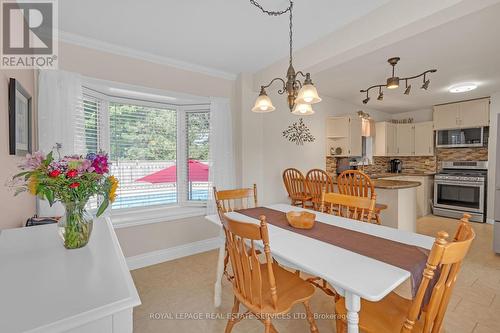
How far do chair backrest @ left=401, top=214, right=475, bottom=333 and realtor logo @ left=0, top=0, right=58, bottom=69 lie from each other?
8.11 feet

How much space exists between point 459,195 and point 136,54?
596 cm

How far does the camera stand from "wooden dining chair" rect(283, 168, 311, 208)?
3.28 metres

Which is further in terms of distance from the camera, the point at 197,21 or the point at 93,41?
the point at 93,41

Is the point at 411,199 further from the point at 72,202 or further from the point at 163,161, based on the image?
the point at 72,202

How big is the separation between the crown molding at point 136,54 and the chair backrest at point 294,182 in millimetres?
1592

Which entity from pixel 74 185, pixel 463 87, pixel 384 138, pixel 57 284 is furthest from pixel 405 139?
pixel 57 284

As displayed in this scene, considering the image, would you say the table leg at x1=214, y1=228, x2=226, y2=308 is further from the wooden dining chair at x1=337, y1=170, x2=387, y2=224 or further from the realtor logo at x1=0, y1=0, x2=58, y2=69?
the realtor logo at x1=0, y1=0, x2=58, y2=69

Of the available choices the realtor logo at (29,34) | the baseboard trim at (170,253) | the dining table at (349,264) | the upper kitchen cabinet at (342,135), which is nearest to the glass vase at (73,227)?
the dining table at (349,264)

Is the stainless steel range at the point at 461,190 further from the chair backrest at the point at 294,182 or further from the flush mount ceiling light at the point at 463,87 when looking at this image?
the chair backrest at the point at 294,182

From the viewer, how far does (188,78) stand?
3.02 m

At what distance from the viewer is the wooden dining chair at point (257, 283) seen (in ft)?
3.81

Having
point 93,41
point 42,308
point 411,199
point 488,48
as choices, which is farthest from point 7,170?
point 488,48

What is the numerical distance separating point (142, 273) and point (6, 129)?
5.98 ft

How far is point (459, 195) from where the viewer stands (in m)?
4.61
